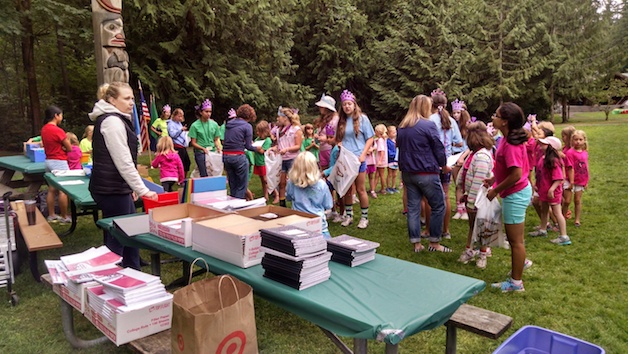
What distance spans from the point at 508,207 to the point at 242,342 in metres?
2.72

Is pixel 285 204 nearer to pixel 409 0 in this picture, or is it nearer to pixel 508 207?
pixel 508 207

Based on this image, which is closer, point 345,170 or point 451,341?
point 451,341

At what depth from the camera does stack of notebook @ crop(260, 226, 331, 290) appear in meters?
2.25

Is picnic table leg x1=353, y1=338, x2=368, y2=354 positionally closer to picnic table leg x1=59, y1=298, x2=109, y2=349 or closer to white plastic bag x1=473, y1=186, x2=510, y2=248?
picnic table leg x1=59, y1=298, x2=109, y2=349

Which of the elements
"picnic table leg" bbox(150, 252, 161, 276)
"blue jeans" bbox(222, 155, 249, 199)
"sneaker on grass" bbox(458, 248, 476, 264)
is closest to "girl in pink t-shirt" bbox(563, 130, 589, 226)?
"sneaker on grass" bbox(458, 248, 476, 264)

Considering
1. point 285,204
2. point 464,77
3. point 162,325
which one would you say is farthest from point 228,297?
point 464,77

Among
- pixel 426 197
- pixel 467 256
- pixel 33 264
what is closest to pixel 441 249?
pixel 467 256

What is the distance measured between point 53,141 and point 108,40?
1694 mm

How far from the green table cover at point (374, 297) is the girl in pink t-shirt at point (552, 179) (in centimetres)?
354

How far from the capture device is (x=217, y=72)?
17.3 meters

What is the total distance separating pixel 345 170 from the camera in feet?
19.8

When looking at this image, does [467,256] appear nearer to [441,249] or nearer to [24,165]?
[441,249]

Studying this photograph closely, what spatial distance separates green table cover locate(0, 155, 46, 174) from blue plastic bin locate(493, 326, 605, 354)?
6.92m

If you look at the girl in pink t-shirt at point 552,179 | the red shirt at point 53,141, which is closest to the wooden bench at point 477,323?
the girl in pink t-shirt at point 552,179
